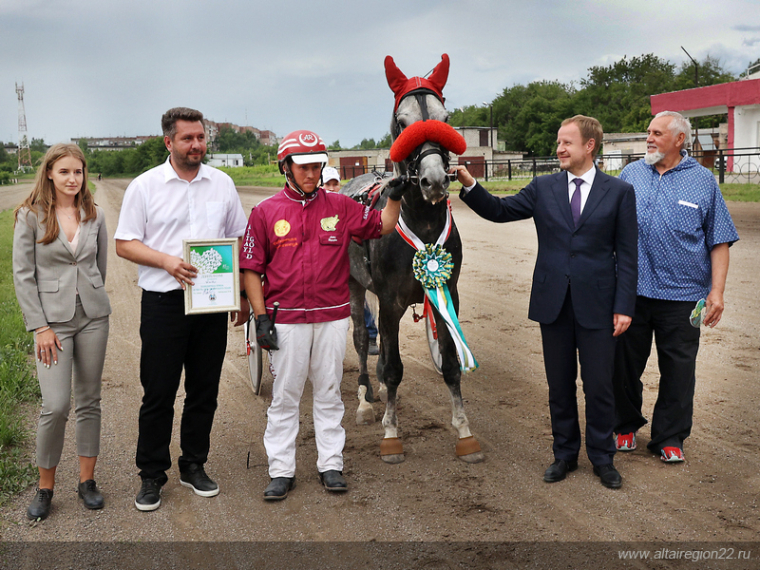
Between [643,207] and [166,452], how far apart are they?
3.31 meters

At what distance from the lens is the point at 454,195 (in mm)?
23719

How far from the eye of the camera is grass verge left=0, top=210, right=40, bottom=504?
396 centimetres

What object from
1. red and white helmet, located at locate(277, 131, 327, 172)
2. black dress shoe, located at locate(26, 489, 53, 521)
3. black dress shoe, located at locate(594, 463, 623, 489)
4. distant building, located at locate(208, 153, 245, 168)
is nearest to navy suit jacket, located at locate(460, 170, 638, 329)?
black dress shoe, located at locate(594, 463, 623, 489)

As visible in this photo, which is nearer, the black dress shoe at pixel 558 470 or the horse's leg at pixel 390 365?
the black dress shoe at pixel 558 470

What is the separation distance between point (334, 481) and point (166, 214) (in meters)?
1.84

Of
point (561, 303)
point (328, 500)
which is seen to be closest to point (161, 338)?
point (328, 500)

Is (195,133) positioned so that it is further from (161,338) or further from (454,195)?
(454,195)

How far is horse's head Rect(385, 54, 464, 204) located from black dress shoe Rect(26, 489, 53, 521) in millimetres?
2745

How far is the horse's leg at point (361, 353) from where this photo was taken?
16.5ft

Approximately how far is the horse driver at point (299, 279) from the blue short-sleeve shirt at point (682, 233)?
5.36ft

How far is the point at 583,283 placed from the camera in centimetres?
368

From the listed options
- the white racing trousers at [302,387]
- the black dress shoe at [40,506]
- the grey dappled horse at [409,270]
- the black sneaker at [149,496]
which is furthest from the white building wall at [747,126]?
the black dress shoe at [40,506]

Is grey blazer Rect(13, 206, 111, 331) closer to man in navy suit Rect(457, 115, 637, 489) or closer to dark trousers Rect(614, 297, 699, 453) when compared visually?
man in navy suit Rect(457, 115, 637, 489)

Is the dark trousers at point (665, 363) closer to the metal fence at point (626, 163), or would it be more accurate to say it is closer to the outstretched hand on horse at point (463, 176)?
the outstretched hand on horse at point (463, 176)
